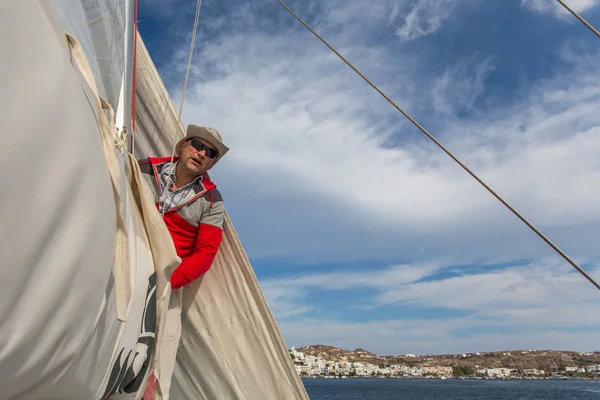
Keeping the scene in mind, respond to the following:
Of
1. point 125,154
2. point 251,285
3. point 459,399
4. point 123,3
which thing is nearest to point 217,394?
point 251,285

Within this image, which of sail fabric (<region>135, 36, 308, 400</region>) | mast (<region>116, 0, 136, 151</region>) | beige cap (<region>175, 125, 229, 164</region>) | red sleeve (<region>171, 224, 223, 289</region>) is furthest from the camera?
sail fabric (<region>135, 36, 308, 400</region>)

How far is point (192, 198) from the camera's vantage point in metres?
2.72

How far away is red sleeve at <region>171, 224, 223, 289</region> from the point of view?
8.39 ft

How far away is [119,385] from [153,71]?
259 cm

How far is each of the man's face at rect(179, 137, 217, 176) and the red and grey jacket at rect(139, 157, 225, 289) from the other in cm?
9

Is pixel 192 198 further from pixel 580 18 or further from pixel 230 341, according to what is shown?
pixel 580 18

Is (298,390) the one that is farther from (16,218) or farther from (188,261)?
(16,218)

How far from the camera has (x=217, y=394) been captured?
9.57 ft

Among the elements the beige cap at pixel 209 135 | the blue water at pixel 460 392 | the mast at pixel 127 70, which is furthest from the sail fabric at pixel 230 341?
the blue water at pixel 460 392

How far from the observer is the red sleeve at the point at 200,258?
256 centimetres

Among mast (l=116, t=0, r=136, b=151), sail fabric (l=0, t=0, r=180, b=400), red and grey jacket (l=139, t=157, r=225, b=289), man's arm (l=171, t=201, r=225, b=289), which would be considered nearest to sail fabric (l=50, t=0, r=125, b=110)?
mast (l=116, t=0, r=136, b=151)

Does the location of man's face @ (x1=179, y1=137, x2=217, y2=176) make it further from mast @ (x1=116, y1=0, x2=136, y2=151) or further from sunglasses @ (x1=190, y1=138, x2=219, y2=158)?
mast @ (x1=116, y1=0, x2=136, y2=151)

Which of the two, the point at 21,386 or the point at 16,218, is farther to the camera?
the point at 21,386

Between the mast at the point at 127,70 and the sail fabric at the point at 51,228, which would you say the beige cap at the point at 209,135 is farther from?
the sail fabric at the point at 51,228
